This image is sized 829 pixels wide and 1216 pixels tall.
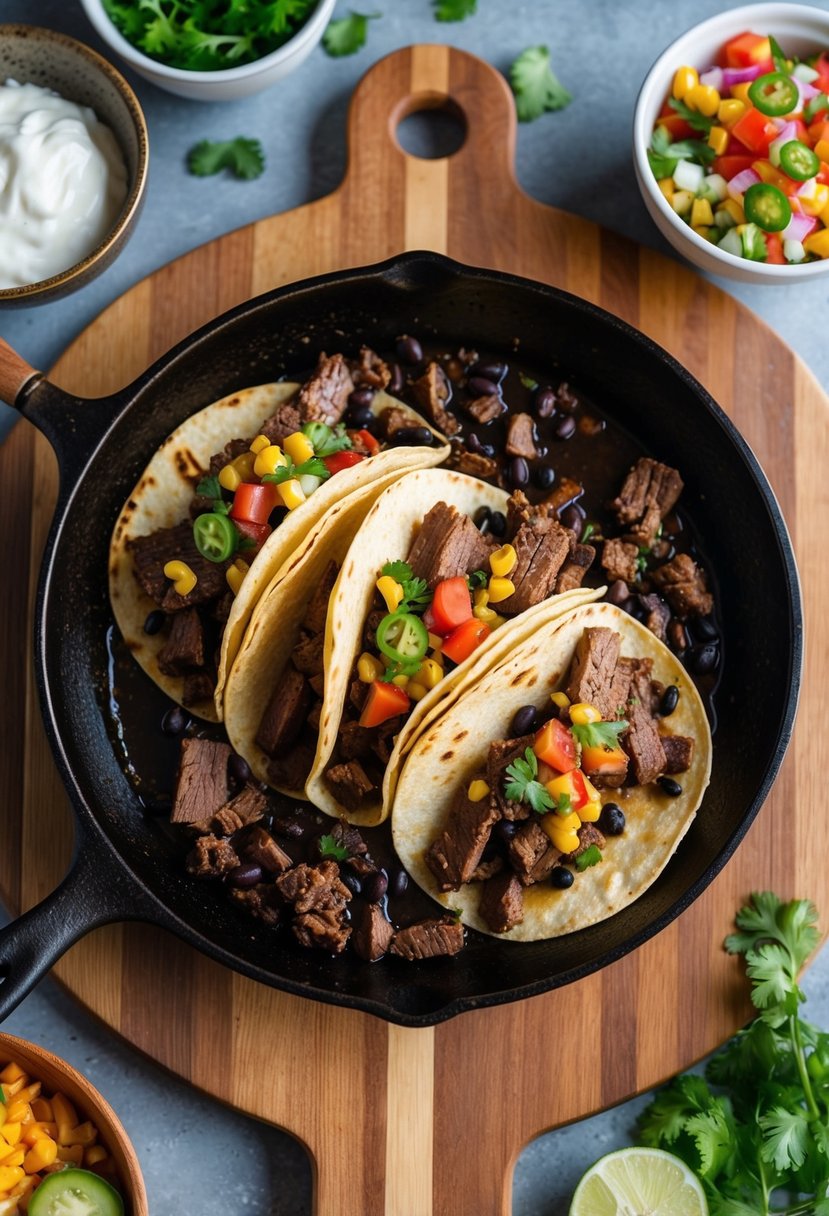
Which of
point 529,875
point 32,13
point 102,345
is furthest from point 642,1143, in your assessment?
point 32,13

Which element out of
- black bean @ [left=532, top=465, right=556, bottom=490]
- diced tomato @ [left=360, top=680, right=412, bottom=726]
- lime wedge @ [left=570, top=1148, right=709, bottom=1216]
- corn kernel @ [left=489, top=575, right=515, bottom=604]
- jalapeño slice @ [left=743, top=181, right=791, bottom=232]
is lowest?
lime wedge @ [left=570, top=1148, right=709, bottom=1216]

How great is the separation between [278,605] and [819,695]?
2.15 meters

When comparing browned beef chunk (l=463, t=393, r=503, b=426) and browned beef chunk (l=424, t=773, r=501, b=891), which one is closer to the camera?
browned beef chunk (l=424, t=773, r=501, b=891)

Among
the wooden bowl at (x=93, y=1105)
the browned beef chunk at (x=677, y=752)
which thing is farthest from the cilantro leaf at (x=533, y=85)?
the wooden bowl at (x=93, y=1105)

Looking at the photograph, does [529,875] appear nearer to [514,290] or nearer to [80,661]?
[80,661]

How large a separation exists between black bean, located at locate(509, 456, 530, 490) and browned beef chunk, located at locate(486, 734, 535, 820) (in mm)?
1020

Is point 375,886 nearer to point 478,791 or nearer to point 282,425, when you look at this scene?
point 478,791

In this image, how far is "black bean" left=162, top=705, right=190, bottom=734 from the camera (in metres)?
4.66

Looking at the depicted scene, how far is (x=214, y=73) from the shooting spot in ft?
15.9

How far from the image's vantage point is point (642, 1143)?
4.71 m

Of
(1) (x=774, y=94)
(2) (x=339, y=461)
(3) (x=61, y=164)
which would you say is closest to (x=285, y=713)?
(2) (x=339, y=461)

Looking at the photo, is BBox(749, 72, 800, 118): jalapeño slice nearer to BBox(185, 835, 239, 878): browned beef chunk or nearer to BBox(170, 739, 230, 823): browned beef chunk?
BBox(170, 739, 230, 823): browned beef chunk

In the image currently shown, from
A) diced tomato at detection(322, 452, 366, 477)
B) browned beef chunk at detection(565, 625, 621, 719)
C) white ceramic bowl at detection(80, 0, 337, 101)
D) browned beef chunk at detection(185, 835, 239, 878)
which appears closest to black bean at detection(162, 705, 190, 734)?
browned beef chunk at detection(185, 835, 239, 878)

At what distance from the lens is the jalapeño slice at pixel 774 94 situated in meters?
4.75
